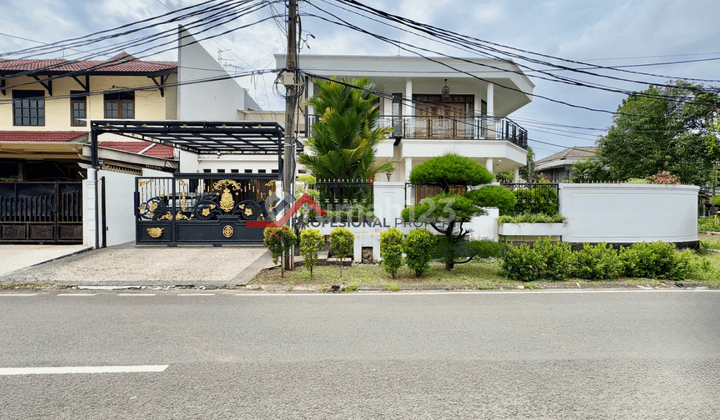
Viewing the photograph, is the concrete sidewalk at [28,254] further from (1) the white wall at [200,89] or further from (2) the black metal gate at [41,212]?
(1) the white wall at [200,89]

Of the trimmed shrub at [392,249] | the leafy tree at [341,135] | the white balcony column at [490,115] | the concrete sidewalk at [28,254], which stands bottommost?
the concrete sidewalk at [28,254]

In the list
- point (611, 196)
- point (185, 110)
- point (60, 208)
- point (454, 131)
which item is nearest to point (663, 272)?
point (611, 196)

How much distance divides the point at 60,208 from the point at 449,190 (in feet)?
36.9

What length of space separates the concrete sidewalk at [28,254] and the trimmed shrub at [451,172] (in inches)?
340

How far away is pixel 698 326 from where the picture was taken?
15.3 ft

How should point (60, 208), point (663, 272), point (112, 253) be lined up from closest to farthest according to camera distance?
point (663, 272) → point (112, 253) → point (60, 208)

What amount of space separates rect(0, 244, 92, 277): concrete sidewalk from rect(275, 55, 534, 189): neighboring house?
9.28 metres

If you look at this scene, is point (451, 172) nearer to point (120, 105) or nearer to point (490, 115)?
point (490, 115)

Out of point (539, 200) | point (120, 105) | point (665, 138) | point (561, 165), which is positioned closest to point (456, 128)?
point (539, 200)

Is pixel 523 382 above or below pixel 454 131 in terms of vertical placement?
below

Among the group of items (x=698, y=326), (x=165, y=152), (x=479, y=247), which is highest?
(x=165, y=152)

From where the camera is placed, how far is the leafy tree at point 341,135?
11352mm

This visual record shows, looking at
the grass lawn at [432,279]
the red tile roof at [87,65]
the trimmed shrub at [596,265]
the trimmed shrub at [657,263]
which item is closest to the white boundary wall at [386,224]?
the grass lawn at [432,279]

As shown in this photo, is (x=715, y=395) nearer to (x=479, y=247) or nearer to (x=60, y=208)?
(x=479, y=247)
